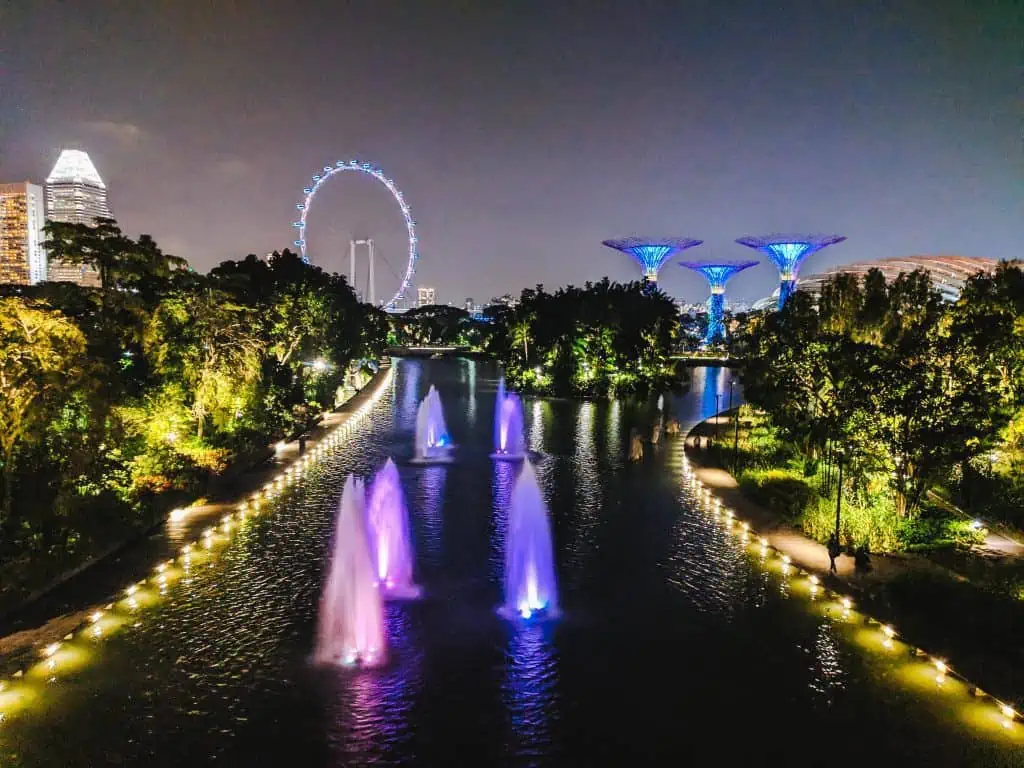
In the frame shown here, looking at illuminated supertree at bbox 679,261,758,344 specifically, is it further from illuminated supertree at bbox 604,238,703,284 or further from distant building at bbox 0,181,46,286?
distant building at bbox 0,181,46,286

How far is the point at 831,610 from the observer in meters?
13.0

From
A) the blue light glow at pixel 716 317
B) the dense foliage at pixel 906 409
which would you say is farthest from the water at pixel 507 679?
the blue light glow at pixel 716 317

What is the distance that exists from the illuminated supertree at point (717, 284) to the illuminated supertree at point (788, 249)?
9.77 metres

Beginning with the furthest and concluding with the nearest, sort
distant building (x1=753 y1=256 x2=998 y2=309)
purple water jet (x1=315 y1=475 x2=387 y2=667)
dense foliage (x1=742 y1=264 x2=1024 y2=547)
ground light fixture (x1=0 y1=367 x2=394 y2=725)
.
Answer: distant building (x1=753 y1=256 x2=998 y2=309) < dense foliage (x1=742 y1=264 x2=1024 y2=547) < purple water jet (x1=315 y1=475 x2=387 y2=667) < ground light fixture (x1=0 y1=367 x2=394 y2=725)

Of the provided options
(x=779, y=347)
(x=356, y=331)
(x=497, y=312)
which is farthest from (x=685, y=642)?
(x=497, y=312)

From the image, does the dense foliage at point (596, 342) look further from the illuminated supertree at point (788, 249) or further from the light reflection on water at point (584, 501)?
the illuminated supertree at point (788, 249)

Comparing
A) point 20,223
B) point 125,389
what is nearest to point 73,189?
point 20,223

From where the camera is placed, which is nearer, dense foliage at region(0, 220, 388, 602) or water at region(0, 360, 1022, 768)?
water at region(0, 360, 1022, 768)

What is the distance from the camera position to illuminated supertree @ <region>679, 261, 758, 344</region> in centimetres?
11400

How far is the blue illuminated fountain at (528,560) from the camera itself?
13.2 metres

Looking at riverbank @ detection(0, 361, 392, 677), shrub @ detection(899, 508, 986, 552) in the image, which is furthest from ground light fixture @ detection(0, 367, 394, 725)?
shrub @ detection(899, 508, 986, 552)

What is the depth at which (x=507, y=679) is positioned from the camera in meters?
10.8

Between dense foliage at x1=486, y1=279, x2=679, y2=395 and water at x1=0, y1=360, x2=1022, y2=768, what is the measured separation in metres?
31.1

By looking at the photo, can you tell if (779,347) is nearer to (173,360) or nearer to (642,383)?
(173,360)
